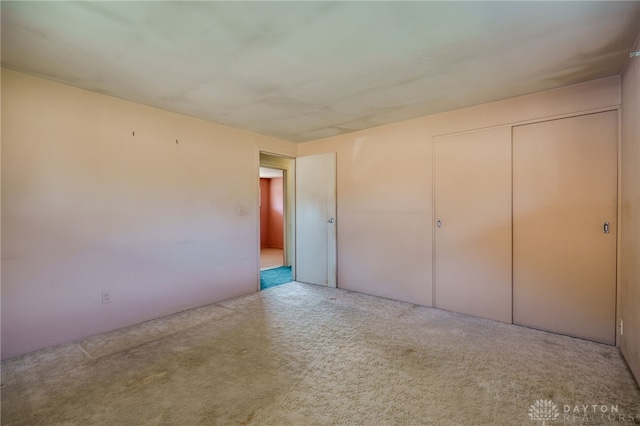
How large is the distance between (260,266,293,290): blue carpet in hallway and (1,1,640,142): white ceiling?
9.14 ft

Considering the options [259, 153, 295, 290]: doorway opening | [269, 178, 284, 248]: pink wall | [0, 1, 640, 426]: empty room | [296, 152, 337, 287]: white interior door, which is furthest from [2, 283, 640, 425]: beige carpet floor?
[269, 178, 284, 248]: pink wall

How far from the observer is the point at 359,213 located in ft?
13.6

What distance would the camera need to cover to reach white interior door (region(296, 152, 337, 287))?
4434 mm

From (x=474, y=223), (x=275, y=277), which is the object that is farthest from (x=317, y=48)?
(x=275, y=277)

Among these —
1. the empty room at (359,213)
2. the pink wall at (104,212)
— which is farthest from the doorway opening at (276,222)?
the pink wall at (104,212)

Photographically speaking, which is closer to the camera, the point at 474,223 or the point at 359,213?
the point at 474,223

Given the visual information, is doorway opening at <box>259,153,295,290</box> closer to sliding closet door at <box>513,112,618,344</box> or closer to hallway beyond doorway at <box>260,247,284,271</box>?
hallway beyond doorway at <box>260,247,284,271</box>

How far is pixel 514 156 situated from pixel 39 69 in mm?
4318

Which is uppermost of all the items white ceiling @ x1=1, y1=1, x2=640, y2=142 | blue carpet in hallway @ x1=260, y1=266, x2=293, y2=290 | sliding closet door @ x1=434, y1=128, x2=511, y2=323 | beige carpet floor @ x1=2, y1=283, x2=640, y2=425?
white ceiling @ x1=1, y1=1, x2=640, y2=142

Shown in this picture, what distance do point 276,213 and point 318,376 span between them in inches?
279

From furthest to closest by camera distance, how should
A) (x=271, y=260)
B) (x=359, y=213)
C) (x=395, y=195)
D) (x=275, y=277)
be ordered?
(x=271, y=260) < (x=275, y=277) < (x=359, y=213) < (x=395, y=195)

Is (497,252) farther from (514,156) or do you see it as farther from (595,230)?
(514,156)

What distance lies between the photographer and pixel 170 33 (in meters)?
1.84

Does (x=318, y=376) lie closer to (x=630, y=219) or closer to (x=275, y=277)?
(x=630, y=219)
